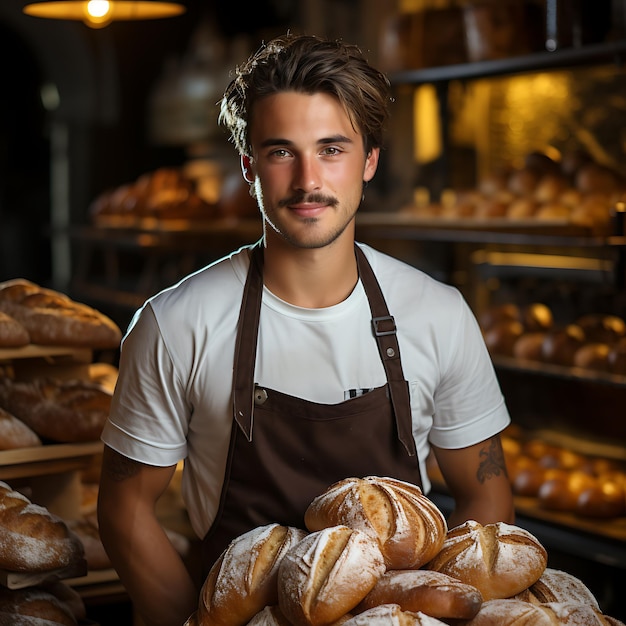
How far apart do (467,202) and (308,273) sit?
208 centimetres

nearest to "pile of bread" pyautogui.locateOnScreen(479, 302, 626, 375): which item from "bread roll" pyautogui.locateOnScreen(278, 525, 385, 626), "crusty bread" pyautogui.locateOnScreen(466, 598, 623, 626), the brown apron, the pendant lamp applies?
the brown apron

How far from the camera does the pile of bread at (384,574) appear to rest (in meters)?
1.35

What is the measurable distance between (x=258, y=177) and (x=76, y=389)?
2.59 ft

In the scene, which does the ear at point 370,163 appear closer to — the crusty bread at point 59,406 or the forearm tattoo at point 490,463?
the forearm tattoo at point 490,463

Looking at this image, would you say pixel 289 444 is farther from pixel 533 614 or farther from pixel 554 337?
pixel 554 337

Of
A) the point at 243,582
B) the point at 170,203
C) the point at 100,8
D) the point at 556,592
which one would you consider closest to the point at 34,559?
the point at 243,582

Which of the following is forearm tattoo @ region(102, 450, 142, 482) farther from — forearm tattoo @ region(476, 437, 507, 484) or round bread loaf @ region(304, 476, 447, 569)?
forearm tattoo @ region(476, 437, 507, 484)

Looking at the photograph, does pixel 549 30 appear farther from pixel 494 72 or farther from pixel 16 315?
pixel 16 315

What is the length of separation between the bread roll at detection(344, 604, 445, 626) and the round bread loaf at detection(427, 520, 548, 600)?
152 mm

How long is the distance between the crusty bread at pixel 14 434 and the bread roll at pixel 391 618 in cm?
114

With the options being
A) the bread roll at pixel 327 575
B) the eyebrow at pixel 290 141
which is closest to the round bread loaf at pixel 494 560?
the bread roll at pixel 327 575

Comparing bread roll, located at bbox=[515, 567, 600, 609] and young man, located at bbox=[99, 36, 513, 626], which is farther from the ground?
young man, located at bbox=[99, 36, 513, 626]

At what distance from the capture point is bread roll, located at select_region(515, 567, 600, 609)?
1462mm

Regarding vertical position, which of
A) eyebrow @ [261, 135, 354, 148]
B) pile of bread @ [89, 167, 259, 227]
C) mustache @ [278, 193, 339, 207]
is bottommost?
pile of bread @ [89, 167, 259, 227]
